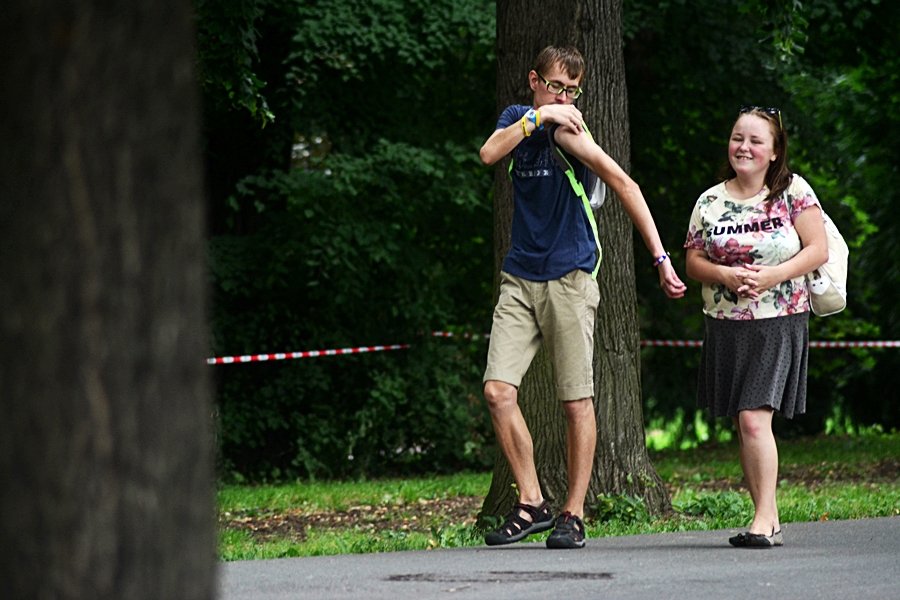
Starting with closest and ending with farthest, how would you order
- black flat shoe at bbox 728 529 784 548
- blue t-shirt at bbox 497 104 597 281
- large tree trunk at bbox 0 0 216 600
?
large tree trunk at bbox 0 0 216 600 < black flat shoe at bbox 728 529 784 548 < blue t-shirt at bbox 497 104 597 281

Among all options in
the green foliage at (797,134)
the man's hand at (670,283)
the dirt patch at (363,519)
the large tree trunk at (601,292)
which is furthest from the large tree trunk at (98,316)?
the green foliage at (797,134)

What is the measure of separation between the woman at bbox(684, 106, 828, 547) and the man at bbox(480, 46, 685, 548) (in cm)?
31

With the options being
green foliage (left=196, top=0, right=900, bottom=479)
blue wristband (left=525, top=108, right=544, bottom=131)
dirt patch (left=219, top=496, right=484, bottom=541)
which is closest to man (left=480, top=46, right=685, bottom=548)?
blue wristband (left=525, top=108, right=544, bottom=131)

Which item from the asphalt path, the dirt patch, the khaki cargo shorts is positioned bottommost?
the dirt patch

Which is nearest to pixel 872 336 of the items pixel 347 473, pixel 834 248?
pixel 347 473

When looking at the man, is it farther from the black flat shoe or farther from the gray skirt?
the black flat shoe

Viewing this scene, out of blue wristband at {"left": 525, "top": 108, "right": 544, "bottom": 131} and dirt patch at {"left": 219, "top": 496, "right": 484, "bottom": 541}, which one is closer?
blue wristband at {"left": 525, "top": 108, "right": 544, "bottom": 131}

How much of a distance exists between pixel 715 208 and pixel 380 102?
9913 millimetres

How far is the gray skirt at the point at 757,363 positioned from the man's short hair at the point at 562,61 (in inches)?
46.4

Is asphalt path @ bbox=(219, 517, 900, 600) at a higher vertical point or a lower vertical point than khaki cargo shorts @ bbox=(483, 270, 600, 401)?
lower

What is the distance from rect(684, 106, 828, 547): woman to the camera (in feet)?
21.6

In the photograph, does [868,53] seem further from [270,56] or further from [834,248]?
[834,248]

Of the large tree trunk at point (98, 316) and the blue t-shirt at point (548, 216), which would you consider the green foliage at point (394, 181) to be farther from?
the large tree trunk at point (98, 316)

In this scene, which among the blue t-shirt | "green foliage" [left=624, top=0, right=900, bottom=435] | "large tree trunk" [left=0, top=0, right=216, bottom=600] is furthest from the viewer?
"green foliage" [left=624, top=0, right=900, bottom=435]
